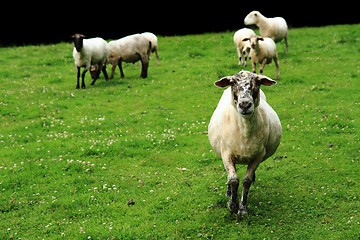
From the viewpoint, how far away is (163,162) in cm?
923

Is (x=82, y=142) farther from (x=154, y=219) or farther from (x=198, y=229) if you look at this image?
(x=198, y=229)

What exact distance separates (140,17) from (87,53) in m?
17.8

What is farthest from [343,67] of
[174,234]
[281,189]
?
[174,234]

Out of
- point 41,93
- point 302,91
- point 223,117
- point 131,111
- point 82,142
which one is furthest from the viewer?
point 41,93

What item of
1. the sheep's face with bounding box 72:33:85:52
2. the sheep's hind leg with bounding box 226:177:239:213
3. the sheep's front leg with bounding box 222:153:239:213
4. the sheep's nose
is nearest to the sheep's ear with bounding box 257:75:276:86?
the sheep's nose

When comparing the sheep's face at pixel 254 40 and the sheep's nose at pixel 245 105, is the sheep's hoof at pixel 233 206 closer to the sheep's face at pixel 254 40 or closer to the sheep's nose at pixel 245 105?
the sheep's nose at pixel 245 105

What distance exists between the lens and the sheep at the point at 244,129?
19.5 feet

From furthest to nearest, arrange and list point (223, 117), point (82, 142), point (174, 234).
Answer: point (82, 142)
point (223, 117)
point (174, 234)

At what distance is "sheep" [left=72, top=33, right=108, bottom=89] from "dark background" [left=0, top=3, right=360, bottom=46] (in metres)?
15.6

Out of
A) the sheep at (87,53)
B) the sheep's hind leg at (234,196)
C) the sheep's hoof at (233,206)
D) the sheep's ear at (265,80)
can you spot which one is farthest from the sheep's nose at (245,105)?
the sheep at (87,53)

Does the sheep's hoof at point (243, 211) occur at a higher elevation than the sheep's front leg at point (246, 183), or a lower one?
lower

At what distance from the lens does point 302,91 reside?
14.4m

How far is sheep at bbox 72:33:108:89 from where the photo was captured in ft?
52.0

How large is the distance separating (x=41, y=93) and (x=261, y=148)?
1170 cm
